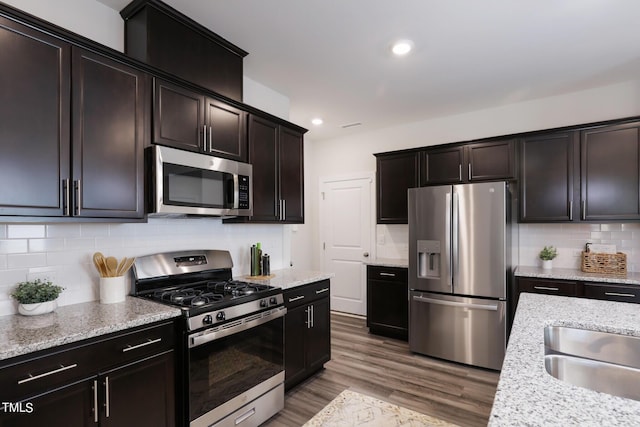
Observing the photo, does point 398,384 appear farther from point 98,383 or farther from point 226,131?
point 226,131

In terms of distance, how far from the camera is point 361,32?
251 centimetres

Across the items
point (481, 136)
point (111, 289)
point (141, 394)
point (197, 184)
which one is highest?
point (481, 136)

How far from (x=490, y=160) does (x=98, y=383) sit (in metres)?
4.00

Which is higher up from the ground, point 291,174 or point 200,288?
point 291,174

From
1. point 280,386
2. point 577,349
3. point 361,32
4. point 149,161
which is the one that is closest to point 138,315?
point 149,161

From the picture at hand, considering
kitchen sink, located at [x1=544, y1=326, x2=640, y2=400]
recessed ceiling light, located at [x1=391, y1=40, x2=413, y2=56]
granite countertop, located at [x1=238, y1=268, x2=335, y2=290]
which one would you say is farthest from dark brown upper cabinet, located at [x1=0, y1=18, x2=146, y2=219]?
kitchen sink, located at [x1=544, y1=326, x2=640, y2=400]

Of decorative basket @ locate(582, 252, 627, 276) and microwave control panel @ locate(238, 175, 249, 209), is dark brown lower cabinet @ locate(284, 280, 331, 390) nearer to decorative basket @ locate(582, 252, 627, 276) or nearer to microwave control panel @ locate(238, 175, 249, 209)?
microwave control panel @ locate(238, 175, 249, 209)

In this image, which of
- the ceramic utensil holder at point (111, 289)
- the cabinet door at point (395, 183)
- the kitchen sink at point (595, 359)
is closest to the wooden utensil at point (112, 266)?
the ceramic utensil holder at point (111, 289)

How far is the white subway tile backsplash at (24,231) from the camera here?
181 centimetres

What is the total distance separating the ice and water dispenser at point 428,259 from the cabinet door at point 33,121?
10.4 feet

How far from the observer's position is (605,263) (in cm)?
334

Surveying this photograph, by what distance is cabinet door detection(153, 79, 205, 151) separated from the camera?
2.14 metres

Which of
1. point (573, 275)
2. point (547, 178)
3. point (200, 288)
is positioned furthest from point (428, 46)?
point (200, 288)

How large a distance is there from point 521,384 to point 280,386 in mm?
1999
